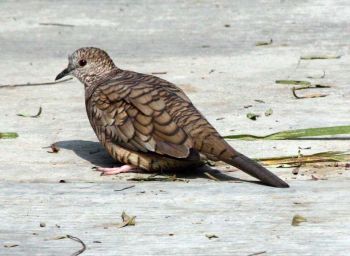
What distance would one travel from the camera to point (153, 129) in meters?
6.81

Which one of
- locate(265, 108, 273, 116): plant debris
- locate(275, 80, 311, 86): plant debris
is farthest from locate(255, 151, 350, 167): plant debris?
locate(275, 80, 311, 86): plant debris

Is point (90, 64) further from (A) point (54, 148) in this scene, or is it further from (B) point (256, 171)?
(B) point (256, 171)

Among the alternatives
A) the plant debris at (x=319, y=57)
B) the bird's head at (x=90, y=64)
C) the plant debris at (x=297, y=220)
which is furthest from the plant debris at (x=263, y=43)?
the plant debris at (x=297, y=220)

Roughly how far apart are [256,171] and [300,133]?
115 cm

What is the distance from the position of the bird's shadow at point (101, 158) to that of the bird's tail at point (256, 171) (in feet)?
0.75

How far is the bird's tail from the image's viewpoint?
640 cm

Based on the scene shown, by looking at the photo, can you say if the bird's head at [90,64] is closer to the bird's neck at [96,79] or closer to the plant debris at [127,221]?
the bird's neck at [96,79]

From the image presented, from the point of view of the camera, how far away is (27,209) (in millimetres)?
6199

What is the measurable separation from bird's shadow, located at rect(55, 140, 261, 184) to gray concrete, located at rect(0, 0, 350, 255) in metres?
0.02

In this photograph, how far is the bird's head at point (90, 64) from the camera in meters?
7.96

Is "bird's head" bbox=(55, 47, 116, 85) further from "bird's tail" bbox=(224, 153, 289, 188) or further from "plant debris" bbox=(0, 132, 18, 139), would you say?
"bird's tail" bbox=(224, 153, 289, 188)

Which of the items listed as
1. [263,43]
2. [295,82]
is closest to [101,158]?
[295,82]

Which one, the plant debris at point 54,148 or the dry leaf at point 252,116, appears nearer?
the plant debris at point 54,148

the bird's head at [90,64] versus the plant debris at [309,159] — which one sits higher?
the bird's head at [90,64]
